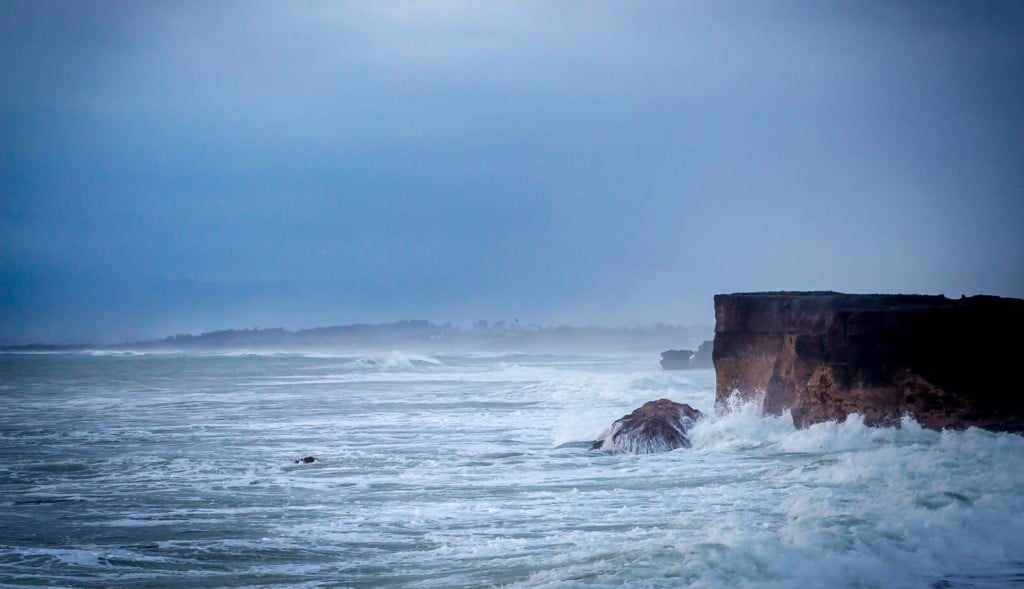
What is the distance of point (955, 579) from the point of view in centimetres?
848

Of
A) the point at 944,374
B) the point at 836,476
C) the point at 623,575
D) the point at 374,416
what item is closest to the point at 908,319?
the point at 944,374

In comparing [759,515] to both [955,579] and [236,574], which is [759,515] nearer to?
[955,579]

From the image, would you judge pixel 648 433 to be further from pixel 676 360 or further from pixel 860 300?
pixel 676 360

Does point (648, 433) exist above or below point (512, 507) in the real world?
above

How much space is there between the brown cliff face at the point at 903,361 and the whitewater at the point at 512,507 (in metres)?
0.56

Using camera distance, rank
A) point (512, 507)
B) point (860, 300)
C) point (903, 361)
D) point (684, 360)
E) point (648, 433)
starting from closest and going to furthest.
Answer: point (512, 507) < point (903, 361) < point (648, 433) < point (860, 300) < point (684, 360)

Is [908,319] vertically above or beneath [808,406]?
above

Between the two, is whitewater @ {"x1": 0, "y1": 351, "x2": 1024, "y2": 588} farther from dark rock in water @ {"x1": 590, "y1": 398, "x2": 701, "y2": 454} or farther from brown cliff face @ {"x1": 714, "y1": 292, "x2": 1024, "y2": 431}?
brown cliff face @ {"x1": 714, "y1": 292, "x2": 1024, "y2": 431}

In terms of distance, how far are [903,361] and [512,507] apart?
8.21 metres

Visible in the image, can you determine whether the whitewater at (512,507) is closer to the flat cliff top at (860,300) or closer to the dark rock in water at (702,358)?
the flat cliff top at (860,300)

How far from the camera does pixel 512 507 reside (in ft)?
39.5

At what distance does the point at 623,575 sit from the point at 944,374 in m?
10.3

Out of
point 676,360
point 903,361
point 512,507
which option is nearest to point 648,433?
point 903,361

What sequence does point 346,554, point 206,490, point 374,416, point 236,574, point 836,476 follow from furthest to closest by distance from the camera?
point 374,416, point 206,490, point 836,476, point 346,554, point 236,574
